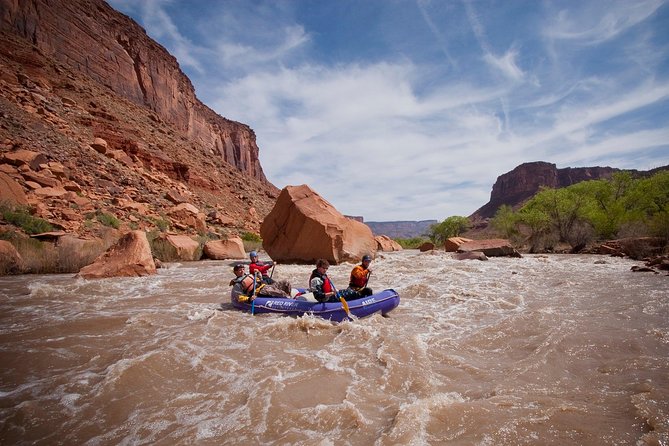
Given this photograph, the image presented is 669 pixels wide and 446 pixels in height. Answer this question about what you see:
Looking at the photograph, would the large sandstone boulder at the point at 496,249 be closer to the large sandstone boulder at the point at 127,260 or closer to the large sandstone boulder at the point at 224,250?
the large sandstone boulder at the point at 224,250

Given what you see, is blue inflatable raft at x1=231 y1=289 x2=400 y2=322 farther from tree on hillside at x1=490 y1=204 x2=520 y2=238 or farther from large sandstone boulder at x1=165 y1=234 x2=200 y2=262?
tree on hillside at x1=490 y1=204 x2=520 y2=238

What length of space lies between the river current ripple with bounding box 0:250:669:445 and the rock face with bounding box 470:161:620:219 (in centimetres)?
10938

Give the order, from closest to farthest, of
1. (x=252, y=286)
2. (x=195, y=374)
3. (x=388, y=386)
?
1. (x=388, y=386)
2. (x=195, y=374)
3. (x=252, y=286)

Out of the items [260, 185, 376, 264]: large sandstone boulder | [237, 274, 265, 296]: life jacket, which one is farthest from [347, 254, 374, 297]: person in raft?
[260, 185, 376, 264]: large sandstone boulder

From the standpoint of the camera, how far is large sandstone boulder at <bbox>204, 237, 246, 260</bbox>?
16641 millimetres

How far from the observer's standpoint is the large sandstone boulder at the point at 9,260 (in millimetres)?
10008

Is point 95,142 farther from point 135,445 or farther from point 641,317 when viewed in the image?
point 641,317

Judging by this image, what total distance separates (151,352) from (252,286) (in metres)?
2.70

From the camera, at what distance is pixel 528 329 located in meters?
5.46

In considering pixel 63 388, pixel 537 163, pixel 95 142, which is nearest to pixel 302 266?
pixel 63 388

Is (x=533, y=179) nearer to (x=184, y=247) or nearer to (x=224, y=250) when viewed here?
(x=224, y=250)

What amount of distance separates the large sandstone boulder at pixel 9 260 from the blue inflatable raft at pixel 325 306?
8538 millimetres

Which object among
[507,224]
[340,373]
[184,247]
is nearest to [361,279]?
[340,373]

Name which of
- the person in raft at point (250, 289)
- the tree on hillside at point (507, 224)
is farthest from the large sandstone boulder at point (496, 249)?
the person in raft at point (250, 289)
